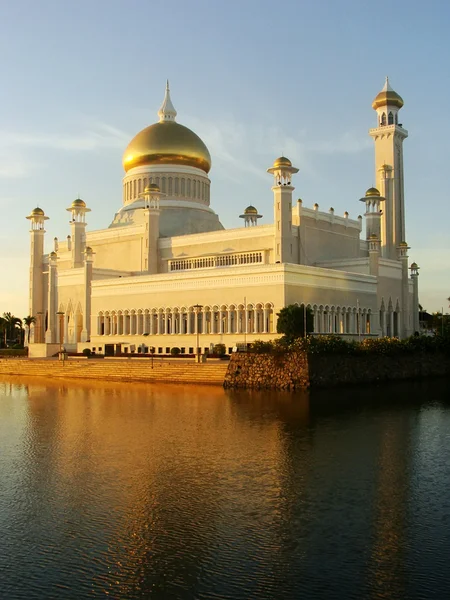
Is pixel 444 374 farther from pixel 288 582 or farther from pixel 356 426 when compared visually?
pixel 288 582

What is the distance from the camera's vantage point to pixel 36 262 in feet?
198

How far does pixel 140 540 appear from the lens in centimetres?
1120

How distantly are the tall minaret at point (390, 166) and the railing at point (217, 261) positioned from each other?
1109cm

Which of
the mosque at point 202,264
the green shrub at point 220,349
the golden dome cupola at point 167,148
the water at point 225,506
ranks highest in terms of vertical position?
the golden dome cupola at point 167,148

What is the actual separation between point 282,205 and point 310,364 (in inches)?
582

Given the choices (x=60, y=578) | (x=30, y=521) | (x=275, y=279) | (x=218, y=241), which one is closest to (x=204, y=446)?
(x=30, y=521)

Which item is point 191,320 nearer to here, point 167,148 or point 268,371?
point 268,371

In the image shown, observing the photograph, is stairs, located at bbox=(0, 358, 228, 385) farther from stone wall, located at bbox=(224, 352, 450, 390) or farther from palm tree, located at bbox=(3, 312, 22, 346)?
palm tree, located at bbox=(3, 312, 22, 346)

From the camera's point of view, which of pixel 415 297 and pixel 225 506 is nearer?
pixel 225 506

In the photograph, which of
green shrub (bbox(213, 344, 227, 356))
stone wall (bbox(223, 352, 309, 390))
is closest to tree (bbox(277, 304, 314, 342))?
green shrub (bbox(213, 344, 227, 356))

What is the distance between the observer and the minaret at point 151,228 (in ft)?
175

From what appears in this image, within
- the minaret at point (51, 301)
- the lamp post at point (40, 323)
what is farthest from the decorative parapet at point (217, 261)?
the lamp post at point (40, 323)

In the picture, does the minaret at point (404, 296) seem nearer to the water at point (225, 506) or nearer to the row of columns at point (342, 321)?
the row of columns at point (342, 321)

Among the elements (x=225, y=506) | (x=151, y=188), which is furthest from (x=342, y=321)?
(x=225, y=506)
